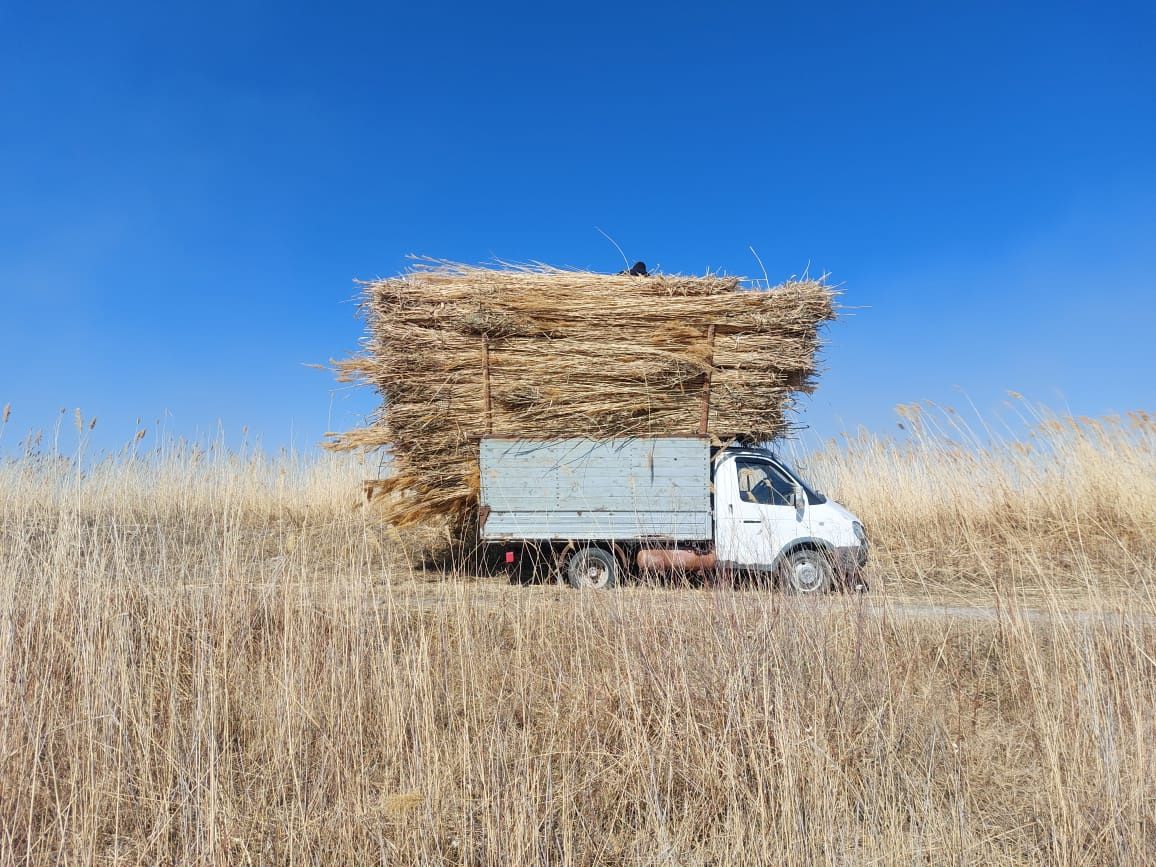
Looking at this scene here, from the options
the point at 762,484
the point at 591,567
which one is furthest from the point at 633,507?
the point at 762,484

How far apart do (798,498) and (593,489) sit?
213 cm

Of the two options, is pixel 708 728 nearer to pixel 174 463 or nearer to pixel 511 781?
pixel 511 781

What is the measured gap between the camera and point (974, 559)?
9.74 meters

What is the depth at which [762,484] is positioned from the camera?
8.35 m

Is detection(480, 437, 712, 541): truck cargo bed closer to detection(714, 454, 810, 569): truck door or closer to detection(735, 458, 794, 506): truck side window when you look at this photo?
detection(714, 454, 810, 569): truck door

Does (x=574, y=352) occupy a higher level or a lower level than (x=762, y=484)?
higher

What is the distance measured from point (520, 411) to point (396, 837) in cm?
523

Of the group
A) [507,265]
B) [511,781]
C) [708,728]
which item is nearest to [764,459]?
[507,265]

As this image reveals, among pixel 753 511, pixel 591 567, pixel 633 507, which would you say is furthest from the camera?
pixel 591 567

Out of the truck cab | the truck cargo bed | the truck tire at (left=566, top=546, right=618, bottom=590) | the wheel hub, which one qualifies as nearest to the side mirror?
the truck cab

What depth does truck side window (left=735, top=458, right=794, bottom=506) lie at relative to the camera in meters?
8.27

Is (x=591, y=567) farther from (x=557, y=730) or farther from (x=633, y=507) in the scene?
(x=557, y=730)

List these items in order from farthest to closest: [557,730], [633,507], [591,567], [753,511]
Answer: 1. [591,567]
2. [753,511]
3. [633,507]
4. [557,730]

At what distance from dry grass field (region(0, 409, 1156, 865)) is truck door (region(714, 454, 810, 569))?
7.83 feet
